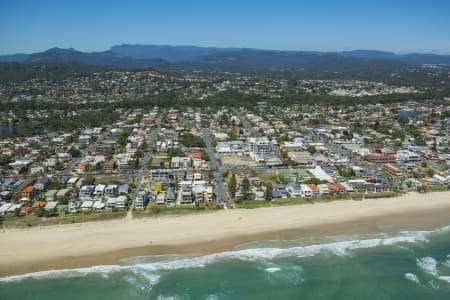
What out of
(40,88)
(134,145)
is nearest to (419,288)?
(134,145)

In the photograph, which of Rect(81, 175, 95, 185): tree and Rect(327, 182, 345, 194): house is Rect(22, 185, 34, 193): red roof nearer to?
Rect(81, 175, 95, 185): tree

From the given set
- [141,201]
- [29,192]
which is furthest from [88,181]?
[141,201]

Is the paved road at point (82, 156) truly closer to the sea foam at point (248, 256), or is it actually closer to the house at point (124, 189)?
the house at point (124, 189)

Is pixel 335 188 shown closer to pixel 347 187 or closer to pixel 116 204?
pixel 347 187

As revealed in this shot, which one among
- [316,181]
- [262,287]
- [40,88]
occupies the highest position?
[40,88]

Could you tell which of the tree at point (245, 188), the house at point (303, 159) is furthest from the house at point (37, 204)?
the house at point (303, 159)

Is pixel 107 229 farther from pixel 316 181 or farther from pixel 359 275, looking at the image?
pixel 316 181

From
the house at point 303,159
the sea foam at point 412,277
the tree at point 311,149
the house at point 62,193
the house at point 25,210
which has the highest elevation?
the tree at point 311,149

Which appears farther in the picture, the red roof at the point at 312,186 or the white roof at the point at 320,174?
the white roof at the point at 320,174
